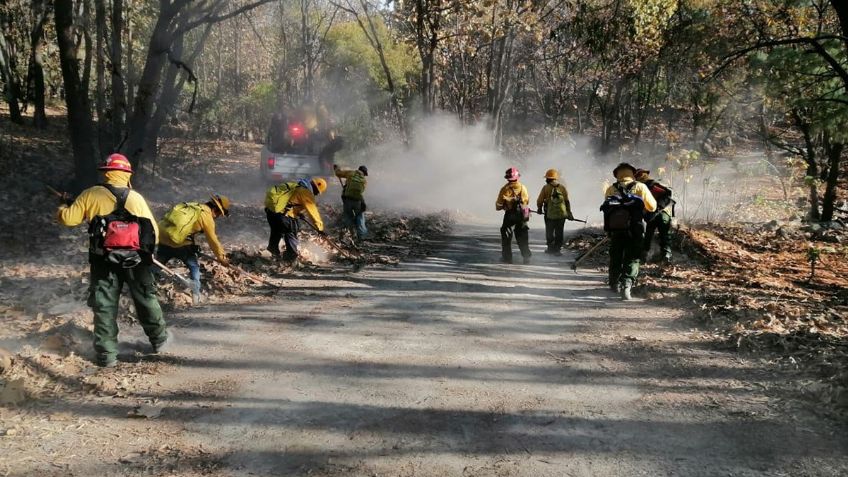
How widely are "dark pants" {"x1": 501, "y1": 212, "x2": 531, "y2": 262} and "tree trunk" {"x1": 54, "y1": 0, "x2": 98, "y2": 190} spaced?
300 inches

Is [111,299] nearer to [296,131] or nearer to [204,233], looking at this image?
[204,233]

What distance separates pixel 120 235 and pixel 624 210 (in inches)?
228

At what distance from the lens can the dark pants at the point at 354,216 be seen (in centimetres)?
1272

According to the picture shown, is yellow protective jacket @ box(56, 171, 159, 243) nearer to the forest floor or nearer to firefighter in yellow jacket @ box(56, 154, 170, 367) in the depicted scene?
firefighter in yellow jacket @ box(56, 154, 170, 367)

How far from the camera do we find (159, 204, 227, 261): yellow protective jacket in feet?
22.6

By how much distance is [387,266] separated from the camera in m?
10.7

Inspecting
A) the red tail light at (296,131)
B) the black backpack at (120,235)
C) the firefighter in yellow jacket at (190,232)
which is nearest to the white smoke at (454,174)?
the red tail light at (296,131)

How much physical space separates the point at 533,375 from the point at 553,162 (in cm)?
2756

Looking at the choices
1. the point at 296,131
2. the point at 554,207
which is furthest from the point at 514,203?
the point at 296,131

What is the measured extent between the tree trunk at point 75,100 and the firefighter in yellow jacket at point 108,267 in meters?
6.54

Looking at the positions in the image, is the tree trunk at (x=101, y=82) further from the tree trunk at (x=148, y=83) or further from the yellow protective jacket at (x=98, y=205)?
the yellow protective jacket at (x=98, y=205)

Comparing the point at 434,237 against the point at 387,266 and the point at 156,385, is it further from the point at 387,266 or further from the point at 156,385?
the point at 156,385

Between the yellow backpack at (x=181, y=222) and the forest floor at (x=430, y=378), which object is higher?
the yellow backpack at (x=181, y=222)

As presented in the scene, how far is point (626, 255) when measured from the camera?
26.8 ft
